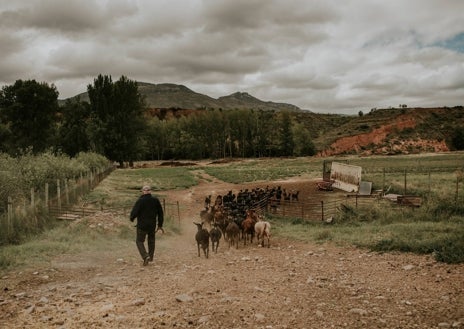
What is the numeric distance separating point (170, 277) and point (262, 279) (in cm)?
214

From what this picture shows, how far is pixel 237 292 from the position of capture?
8.36m

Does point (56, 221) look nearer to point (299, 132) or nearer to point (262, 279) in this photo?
point (262, 279)

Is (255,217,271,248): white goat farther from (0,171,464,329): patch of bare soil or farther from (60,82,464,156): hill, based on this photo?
(60,82,464,156): hill

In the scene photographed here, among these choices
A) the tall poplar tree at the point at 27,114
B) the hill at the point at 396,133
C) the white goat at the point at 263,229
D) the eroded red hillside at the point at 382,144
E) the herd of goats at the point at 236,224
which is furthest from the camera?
the hill at the point at 396,133

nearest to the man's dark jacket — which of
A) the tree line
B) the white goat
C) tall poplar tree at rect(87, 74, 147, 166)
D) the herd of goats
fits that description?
the herd of goats

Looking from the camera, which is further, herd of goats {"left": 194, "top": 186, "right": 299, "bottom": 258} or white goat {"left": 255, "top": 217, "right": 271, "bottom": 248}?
white goat {"left": 255, "top": 217, "right": 271, "bottom": 248}

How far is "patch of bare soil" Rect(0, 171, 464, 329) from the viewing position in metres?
6.97

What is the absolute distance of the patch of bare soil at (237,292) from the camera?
6973 mm

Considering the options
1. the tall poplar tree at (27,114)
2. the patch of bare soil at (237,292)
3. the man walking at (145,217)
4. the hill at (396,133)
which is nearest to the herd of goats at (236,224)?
the patch of bare soil at (237,292)

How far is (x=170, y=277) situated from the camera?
9.48 m

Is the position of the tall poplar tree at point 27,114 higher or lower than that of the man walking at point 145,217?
higher

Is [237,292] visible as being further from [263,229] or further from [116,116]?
[116,116]

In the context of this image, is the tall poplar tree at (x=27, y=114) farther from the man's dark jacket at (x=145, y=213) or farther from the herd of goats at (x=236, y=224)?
the man's dark jacket at (x=145, y=213)

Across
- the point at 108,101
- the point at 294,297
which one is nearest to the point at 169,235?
the point at 294,297
